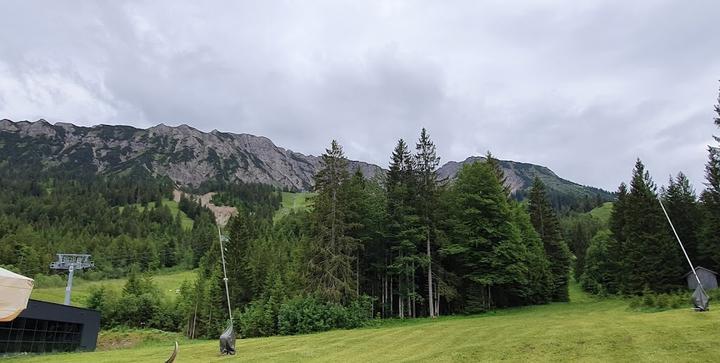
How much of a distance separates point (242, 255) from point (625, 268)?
4248 cm

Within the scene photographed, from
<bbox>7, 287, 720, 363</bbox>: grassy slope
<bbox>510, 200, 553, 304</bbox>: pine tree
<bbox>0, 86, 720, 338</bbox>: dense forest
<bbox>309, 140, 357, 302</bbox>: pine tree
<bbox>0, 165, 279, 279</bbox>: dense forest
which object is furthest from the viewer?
<bbox>0, 165, 279, 279</bbox>: dense forest

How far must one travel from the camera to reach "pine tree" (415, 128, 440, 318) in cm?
4133

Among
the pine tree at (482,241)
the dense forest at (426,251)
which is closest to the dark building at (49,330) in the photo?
the dense forest at (426,251)

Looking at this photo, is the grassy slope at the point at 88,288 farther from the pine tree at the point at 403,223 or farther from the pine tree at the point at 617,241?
the pine tree at the point at 617,241

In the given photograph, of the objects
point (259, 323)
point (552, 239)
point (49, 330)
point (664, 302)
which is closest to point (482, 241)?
point (664, 302)

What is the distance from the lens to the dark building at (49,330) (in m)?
37.3

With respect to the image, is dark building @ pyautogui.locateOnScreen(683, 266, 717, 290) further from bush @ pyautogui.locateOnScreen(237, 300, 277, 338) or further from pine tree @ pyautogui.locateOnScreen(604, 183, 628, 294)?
bush @ pyautogui.locateOnScreen(237, 300, 277, 338)

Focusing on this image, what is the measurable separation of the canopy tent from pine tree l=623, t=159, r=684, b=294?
148ft

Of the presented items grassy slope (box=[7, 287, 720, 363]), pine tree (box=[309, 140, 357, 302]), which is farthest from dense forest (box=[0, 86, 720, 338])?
grassy slope (box=[7, 287, 720, 363])

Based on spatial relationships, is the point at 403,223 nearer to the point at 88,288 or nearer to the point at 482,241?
the point at 482,241

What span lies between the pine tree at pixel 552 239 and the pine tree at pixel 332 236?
2640 cm

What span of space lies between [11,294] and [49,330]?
39.8 m

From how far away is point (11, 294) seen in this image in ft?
28.5

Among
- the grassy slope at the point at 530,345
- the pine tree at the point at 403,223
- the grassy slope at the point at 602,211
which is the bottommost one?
the grassy slope at the point at 530,345
